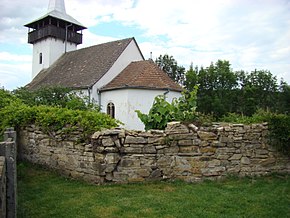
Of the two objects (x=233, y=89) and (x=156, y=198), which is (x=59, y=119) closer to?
(x=156, y=198)

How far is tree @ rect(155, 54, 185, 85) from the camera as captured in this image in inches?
1956

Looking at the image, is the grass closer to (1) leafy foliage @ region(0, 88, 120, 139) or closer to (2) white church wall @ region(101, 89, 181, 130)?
(1) leafy foliage @ region(0, 88, 120, 139)

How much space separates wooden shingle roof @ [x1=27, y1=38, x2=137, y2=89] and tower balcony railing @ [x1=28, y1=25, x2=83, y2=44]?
6.86 ft

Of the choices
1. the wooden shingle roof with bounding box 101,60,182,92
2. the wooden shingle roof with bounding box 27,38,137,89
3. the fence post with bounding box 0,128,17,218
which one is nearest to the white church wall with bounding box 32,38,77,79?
the wooden shingle roof with bounding box 27,38,137,89

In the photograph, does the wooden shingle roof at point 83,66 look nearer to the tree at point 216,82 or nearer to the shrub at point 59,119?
the shrub at point 59,119

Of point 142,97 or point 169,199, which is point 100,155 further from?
point 142,97

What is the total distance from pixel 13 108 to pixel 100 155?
14.5 ft

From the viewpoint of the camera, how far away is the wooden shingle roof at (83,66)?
71.6 feet

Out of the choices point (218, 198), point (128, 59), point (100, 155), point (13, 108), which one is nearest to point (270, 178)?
point (218, 198)

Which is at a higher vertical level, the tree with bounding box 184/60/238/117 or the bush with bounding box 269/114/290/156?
the tree with bounding box 184/60/238/117

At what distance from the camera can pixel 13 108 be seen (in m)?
9.85

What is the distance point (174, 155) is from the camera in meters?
7.36

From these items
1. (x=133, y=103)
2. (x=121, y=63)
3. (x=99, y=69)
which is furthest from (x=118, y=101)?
(x=121, y=63)


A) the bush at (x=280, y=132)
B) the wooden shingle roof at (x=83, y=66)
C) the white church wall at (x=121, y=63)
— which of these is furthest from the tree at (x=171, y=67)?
the bush at (x=280, y=132)
